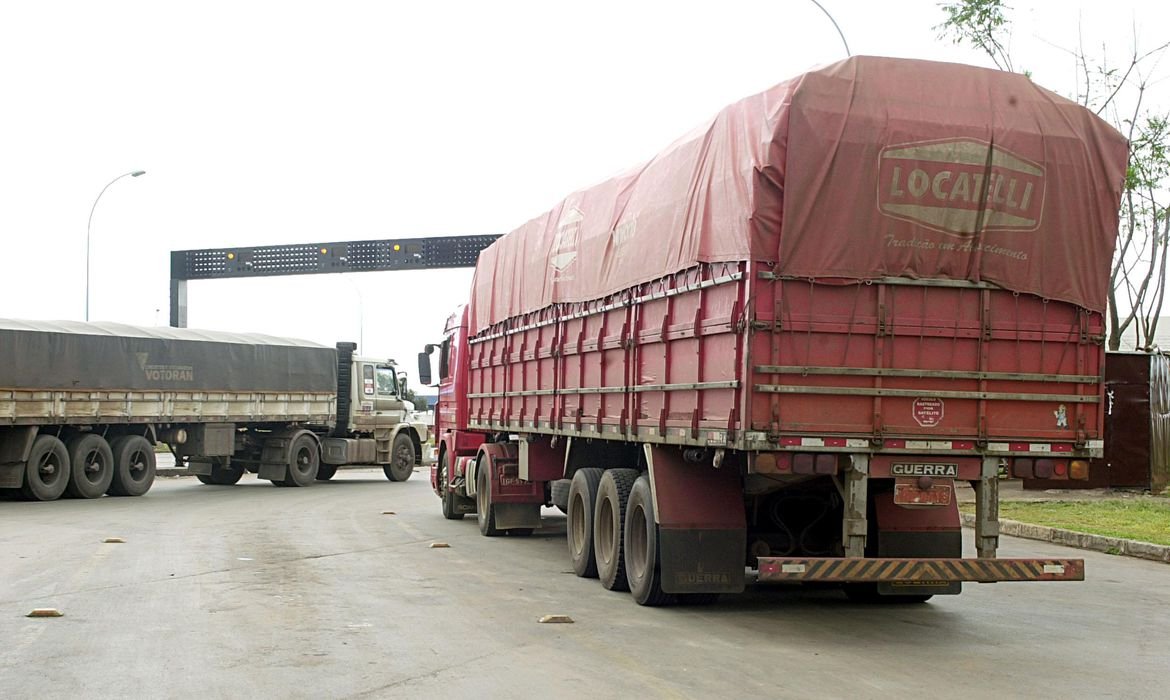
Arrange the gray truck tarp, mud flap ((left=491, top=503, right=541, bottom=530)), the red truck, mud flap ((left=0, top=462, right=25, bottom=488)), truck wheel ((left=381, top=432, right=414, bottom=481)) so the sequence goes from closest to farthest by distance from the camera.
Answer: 1. the red truck
2. mud flap ((left=491, top=503, right=541, bottom=530))
3. mud flap ((left=0, top=462, right=25, bottom=488))
4. the gray truck tarp
5. truck wheel ((left=381, top=432, right=414, bottom=481))

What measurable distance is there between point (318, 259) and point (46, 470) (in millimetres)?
21393

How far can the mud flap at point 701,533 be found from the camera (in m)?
9.70

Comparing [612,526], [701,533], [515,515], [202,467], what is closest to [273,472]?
[202,467]

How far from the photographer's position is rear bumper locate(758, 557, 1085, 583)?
8477 mm

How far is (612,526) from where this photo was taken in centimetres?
1141

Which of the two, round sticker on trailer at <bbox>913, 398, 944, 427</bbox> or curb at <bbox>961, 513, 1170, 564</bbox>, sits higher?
round sticker on trailer at <bbox>913, 398, 944, 427</bbox>

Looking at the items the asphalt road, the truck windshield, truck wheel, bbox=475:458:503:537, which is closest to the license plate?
the asphalt road

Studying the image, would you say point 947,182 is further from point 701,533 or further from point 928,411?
point 701,533

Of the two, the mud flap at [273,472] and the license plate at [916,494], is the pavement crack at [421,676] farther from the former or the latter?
the mud flap at [273,472]

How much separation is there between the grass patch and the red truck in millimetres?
6646

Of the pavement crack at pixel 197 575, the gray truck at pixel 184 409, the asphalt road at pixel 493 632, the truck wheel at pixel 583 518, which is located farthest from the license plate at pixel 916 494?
the gray truck at pixel 184 409

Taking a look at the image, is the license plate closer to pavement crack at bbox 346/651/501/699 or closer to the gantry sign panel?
pavement crack at bbox 346/651/501/699

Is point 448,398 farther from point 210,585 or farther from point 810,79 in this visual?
point 810,79

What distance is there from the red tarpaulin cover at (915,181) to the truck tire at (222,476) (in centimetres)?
2245
